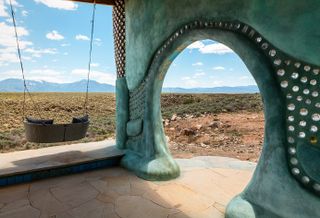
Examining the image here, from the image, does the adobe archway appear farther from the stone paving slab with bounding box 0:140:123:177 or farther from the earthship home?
the stone paving slab with bounding box 0:140:123:177

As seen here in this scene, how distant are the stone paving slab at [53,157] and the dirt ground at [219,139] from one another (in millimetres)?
1674

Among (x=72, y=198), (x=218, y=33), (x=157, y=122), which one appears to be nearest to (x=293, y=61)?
(x=218, y=33)

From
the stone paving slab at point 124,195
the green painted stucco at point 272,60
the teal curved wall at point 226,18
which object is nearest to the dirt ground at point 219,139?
the stone paving slab at point 124,195

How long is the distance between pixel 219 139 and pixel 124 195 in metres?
5.84

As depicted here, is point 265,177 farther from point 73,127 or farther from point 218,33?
point 73,127

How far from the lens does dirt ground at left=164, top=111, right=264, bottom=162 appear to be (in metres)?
6.45

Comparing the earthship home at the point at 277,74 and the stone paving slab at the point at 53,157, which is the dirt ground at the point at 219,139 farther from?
the earthship home at the point at 277,74

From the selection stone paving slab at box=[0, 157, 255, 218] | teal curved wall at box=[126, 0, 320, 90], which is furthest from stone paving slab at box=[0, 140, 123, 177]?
teal curved wall at box=[126, 0, 320, 90]

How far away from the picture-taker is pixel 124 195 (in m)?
3.66

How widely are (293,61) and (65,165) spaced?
376 cm

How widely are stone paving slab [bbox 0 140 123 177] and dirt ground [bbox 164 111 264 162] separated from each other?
1.67m

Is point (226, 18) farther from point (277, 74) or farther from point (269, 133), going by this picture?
point (269, 133)

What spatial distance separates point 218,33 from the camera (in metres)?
3.11

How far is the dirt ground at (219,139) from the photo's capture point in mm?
6448
